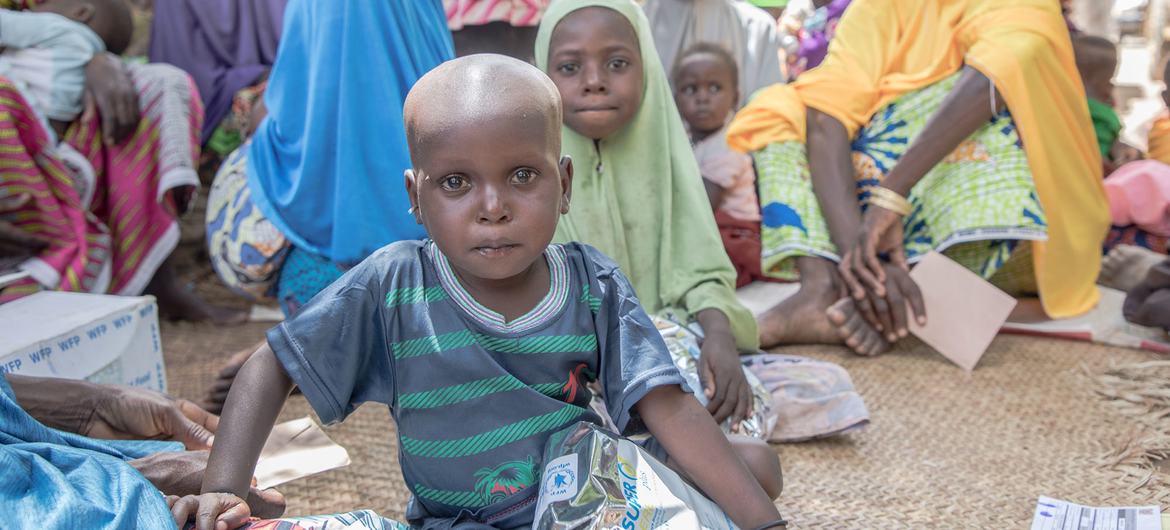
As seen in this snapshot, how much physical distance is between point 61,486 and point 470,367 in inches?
21.4

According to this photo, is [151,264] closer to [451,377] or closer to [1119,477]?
[451,377]

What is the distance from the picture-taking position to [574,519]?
1.23 metres

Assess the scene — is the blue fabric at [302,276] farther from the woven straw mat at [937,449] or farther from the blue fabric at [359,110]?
the woven straw mat at [937,449]

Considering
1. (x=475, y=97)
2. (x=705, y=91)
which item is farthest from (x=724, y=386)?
(x=705, y=91)

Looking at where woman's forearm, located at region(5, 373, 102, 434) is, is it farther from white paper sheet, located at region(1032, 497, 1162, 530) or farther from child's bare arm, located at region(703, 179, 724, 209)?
child's bare arm, located at region(703, 179, 724, 209)

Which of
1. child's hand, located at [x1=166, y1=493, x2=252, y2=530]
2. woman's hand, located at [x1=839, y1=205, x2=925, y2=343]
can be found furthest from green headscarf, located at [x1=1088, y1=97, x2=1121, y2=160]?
child's hand, located at [x1=166, y1=493, x2=252, y2=530]

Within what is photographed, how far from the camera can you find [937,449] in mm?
2137

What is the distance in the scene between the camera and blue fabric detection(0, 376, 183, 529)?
1108mm

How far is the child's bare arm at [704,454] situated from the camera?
53.9 inches

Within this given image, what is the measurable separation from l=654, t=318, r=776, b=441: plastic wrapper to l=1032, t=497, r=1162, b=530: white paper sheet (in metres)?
0.55

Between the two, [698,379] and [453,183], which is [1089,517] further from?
[453,183]

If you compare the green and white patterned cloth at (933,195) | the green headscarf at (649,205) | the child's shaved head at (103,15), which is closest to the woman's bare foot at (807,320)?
the green and white patterned cloth at (933,195)

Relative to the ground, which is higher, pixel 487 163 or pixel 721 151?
pixel 487 163

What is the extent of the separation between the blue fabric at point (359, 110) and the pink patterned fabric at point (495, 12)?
332mm
